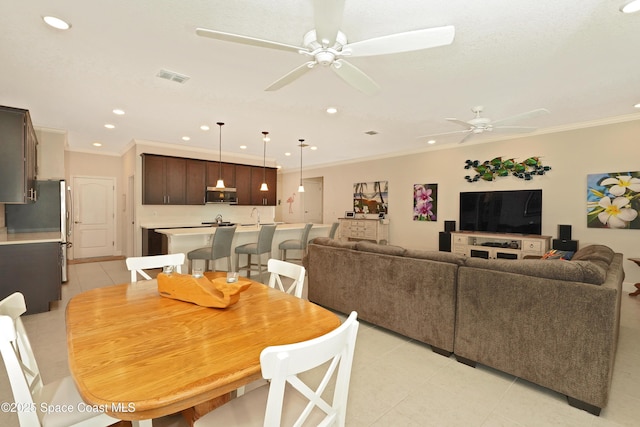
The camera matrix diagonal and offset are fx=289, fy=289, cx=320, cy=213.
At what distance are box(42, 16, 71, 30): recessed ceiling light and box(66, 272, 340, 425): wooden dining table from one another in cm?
202

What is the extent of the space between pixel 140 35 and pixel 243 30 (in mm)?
845

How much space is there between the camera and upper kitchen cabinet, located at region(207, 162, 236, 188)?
689 cm

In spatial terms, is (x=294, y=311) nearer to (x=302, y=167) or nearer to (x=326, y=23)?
(x=326, y=23)

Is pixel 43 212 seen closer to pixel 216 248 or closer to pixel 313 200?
pixel 216 248

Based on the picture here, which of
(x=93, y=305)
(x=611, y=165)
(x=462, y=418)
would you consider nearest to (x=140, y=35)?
(x=93, y=305)

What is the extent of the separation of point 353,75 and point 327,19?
668mm

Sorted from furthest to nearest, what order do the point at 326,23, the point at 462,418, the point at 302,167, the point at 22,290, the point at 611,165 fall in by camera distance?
the point at 302,167
the point at 611,165
the point at 22,290
the point at 462,418
the point at 326,23

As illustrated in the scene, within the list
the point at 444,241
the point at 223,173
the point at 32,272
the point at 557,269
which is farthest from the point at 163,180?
the point at 557,269

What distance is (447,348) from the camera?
2.50m

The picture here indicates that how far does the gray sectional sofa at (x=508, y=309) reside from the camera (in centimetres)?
185

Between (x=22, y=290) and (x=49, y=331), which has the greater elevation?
(x=22, y=290)

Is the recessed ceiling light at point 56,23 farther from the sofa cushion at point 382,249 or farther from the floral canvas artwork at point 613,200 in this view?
the floral canvas artwork at point 613,200

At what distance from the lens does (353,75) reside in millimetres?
2260

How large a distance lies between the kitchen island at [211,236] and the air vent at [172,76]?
6.50ft
